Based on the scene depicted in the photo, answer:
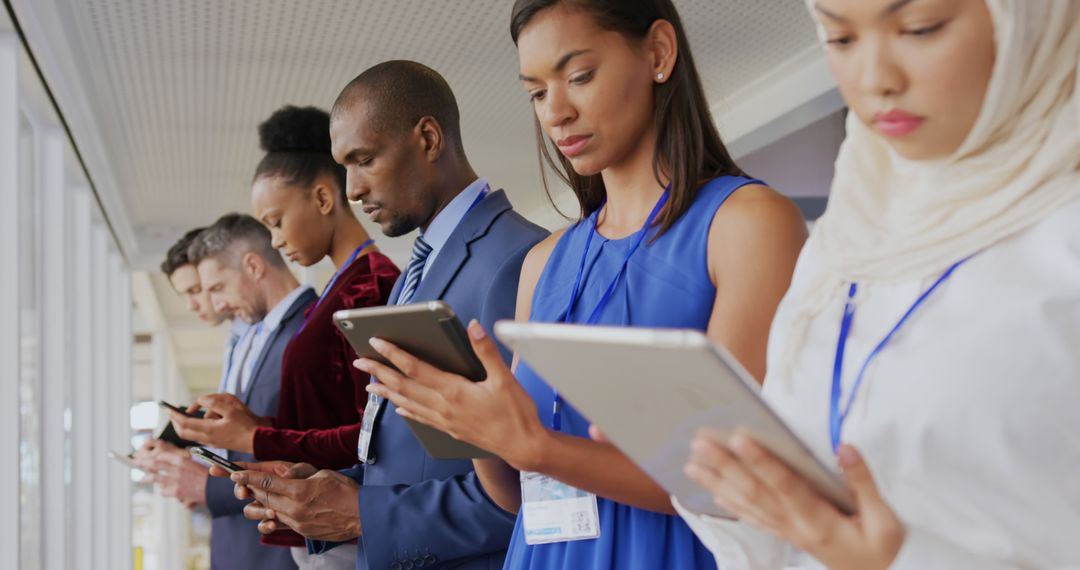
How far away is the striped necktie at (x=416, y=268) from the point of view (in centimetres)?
244

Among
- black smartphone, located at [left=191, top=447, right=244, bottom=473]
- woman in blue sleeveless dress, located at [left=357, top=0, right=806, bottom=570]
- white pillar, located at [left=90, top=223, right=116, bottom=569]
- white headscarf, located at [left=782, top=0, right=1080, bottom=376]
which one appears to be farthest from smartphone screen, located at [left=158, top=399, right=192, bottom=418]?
white pillar, located at [left=90, top=223, right=116, bottom=569]

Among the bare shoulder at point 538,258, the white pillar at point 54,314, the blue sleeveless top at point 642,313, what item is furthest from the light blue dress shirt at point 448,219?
the white pillar at point 54,314

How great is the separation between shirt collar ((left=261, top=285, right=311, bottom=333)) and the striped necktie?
1709mm

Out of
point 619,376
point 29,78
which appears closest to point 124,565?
point 29,78

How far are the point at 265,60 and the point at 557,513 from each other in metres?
3.47

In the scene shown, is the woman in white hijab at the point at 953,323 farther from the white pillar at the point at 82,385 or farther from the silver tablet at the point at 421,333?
the white pillar at the point at 82,385

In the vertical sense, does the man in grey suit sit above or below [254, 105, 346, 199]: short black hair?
below

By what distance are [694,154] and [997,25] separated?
72 cm

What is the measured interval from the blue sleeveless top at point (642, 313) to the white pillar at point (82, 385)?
518 cm

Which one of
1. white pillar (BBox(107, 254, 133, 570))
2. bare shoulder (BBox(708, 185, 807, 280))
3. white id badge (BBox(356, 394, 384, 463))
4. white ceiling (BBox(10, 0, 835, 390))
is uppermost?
white ceiling (BBox(10, 0, 835, 390))

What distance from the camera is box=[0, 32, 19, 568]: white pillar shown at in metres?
3.60

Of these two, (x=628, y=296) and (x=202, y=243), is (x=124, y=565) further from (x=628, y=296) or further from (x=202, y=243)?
(x=628, y=296)

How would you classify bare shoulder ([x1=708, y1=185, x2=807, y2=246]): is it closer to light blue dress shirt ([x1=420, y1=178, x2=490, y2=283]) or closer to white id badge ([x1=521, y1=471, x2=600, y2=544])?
white id badge ([x1=521, y1=471, x2=600, y2=544])

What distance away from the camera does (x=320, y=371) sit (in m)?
3.03
